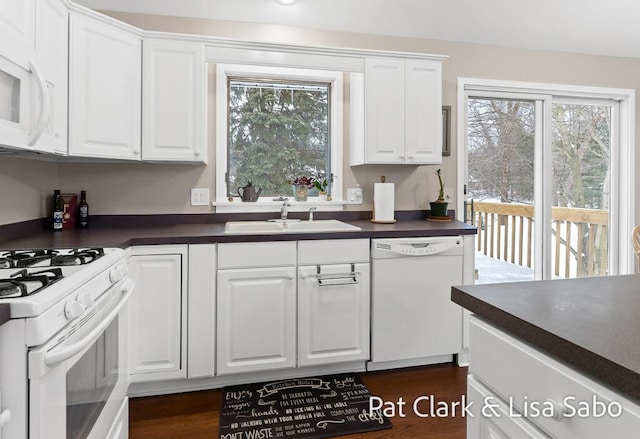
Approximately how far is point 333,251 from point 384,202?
71cm

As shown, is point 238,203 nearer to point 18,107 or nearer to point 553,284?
point 18,107

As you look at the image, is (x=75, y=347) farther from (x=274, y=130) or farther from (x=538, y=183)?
(x=538, y=183)

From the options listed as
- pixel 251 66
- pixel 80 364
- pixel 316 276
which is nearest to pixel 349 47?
pixel 251 66

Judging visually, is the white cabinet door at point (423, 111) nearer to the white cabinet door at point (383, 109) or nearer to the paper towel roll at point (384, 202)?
the white cabinet door at point (383, 109)

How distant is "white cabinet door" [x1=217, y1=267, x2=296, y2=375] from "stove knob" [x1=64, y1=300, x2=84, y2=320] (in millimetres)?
1122

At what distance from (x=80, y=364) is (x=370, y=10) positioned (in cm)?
267

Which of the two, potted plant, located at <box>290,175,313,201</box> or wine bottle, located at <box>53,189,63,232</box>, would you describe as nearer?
wine bottle, located at <box>53,189,63,232</box>

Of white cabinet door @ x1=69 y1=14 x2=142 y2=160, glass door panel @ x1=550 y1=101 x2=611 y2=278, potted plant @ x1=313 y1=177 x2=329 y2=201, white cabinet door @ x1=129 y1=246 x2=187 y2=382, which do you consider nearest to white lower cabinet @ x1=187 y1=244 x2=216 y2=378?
white cabinet door @ x1=129 y1=246 x2=187 y2=382

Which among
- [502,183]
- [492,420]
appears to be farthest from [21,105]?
[502,183]

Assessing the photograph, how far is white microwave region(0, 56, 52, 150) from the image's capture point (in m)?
1.42

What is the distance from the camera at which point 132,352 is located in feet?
7.14

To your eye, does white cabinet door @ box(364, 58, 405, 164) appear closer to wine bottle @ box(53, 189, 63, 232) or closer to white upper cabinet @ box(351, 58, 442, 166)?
white upper cabinet @ box(351, 58, 442, 166)

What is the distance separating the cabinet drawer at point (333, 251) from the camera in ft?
7.73

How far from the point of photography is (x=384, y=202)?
2910 millimetres
